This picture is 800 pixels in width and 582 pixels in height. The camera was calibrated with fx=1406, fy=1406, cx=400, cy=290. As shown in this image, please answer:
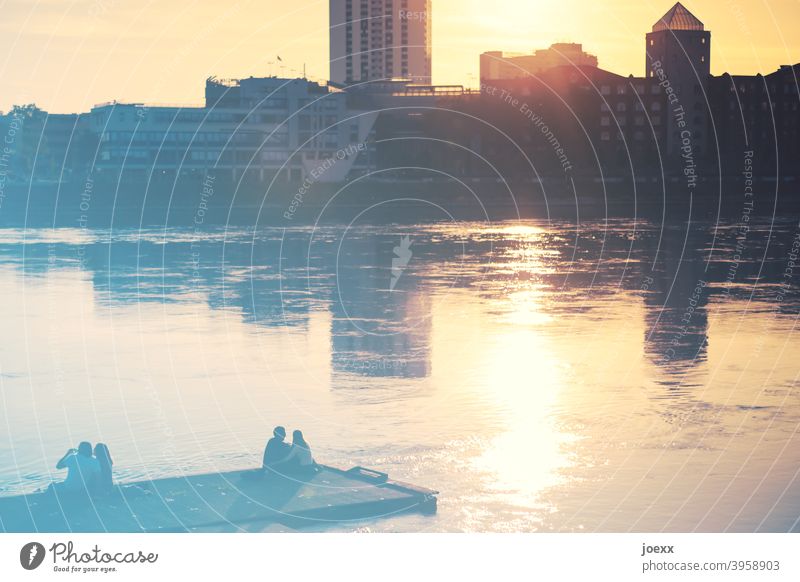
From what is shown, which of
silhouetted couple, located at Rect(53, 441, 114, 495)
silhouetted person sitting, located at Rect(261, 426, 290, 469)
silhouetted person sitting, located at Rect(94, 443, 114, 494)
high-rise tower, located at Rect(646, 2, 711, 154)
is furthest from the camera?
high-rise tower, located at Rect(646, 2, 711, 154)

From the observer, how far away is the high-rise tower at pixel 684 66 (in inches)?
Answer: 3649

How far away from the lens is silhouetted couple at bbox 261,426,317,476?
18469mm

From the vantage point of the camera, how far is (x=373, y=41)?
524 ft

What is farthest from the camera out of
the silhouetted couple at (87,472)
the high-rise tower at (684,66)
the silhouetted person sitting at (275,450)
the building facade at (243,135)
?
the building facade at (243,135)

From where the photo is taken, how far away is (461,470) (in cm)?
1933

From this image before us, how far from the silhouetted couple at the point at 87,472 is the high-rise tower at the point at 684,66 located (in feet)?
238

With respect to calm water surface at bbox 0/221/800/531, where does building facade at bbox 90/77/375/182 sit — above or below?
above

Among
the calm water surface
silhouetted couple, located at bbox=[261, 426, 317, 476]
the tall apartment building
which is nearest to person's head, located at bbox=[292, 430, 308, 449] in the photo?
silhouetted couple, located at bbox=[261, 426, 317, 476]

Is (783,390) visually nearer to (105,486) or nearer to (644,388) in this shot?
(644,388)

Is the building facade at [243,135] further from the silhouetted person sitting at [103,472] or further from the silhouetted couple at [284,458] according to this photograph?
the silhouetted person sitting at [103,472]

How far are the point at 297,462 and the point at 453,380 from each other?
7.63 meters

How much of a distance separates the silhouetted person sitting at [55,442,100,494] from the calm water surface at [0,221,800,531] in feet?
4.05

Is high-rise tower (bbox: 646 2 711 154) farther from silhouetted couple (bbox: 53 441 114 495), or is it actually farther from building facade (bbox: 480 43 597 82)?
silhouetted couple (bbox: 53 441 114 495)

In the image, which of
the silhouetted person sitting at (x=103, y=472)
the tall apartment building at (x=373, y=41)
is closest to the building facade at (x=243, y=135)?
the tall apartment building at (x=373, y=41)
